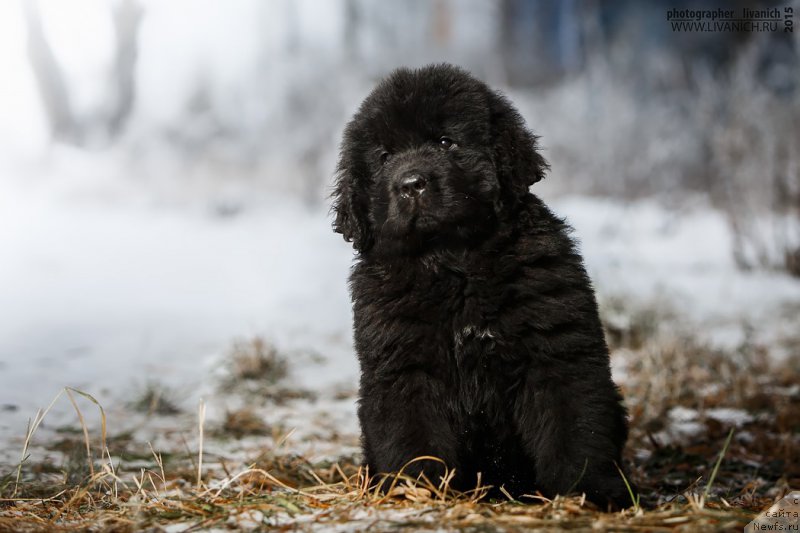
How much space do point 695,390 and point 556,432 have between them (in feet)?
11.7

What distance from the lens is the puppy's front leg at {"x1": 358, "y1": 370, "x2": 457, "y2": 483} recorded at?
2.77 metres

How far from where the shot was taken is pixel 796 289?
926 centimetres

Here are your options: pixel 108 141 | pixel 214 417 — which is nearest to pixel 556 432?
pixel 214 417

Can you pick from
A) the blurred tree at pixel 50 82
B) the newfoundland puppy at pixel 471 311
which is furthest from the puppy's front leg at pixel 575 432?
the blurred tree at pixel 50 82

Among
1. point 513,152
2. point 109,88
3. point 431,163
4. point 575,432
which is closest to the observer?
point 575,432

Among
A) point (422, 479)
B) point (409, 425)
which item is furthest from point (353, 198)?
point (422, 479)

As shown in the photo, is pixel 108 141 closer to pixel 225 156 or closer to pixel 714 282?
pixel 225 156

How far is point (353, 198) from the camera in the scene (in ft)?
10.7

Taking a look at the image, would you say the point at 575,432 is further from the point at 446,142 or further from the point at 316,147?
the point at 316,147

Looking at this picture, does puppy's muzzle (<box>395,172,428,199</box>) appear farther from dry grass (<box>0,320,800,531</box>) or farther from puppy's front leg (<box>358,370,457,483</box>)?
dry grass (<box>0,320,800,531</box>)

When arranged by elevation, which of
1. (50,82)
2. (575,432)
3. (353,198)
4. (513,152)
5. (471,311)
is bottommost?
(575,432)

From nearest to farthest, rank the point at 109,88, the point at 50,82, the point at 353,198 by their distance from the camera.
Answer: the point at 353,198
the point at 50,82
the point at 109,88

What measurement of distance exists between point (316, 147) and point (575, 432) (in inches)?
297

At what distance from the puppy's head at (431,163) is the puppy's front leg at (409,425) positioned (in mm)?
548
